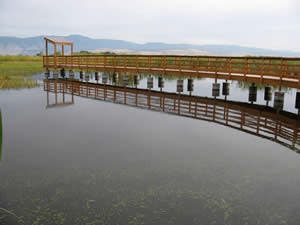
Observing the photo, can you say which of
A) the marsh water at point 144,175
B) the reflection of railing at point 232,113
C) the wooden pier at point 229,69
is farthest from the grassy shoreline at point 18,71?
the marsh water at point 144,175

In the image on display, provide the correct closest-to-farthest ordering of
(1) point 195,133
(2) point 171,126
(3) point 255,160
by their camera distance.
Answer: (3) point 255,160 < (1) point 195,133 < (2) point 171,126

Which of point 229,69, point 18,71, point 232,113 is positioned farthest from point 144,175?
point 18,71

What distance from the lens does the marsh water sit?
16.7 feet

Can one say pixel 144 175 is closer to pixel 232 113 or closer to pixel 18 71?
pixel 232 113

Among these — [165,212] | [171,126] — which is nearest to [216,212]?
[165,212]

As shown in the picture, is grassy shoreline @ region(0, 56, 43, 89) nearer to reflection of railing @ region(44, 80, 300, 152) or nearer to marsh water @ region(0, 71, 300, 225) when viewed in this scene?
reflection of railing @ region(44, 80, 300, 152)

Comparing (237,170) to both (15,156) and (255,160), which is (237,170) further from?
(15,156)

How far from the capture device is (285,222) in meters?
4.86

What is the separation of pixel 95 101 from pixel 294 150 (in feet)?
35.8

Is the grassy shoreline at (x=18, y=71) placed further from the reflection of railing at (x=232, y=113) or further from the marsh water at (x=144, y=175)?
the marsh water at (x=144, y=175)

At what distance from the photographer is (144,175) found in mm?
6566

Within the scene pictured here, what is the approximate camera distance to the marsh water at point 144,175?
16.7 feet

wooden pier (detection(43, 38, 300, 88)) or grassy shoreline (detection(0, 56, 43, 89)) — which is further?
grassy shoreline (detection(0, 56, 43, 89))

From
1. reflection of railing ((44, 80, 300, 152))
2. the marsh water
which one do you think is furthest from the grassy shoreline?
the marsh water
